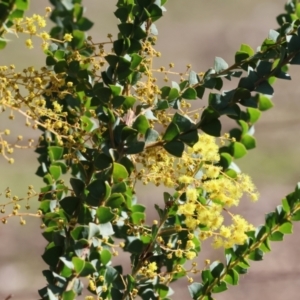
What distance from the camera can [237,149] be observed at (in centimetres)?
51

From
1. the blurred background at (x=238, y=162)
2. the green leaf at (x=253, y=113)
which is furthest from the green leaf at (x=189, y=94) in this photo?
the blurred background at (x=238, y=162)

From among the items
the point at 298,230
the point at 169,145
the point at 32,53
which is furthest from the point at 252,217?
the point at 169,145

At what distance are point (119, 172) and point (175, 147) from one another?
0.16 ft

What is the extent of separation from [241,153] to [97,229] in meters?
0.17

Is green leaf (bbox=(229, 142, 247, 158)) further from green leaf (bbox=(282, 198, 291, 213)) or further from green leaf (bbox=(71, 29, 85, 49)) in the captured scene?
green leaf (bbox=(71, 29, 85, 49))

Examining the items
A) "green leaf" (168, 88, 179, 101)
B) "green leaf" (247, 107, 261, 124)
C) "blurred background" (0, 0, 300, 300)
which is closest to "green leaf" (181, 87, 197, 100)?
"green leaf" (168, 88, 179, 101)

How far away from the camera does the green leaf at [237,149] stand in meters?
0.51

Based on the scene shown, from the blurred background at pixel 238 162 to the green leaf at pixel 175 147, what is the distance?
2.26 feet

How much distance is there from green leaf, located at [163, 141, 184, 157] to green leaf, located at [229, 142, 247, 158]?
103 millimetres

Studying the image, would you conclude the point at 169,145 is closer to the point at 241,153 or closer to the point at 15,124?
the point at 241,153

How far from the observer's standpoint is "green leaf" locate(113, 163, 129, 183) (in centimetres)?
40

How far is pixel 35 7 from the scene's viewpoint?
4.11ft

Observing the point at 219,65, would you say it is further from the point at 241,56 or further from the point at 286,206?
the point at 286,206

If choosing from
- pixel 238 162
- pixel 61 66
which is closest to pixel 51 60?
pixel 61 66
